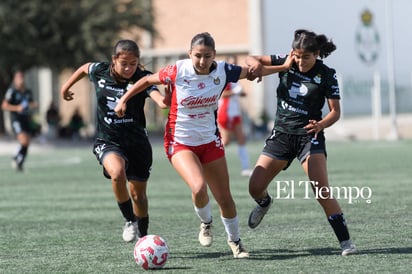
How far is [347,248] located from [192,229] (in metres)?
2.51

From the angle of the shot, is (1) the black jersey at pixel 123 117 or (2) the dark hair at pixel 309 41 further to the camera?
(1) the black jersey at pixel 123 117

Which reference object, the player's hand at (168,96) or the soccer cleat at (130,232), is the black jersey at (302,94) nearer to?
the player's hand at (168,96)

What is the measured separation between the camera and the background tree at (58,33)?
113 feet

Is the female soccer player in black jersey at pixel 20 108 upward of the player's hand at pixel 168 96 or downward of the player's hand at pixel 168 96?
downward

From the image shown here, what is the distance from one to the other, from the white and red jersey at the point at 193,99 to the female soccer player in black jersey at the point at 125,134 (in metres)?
0.48

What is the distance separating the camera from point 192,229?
10352 millimetres

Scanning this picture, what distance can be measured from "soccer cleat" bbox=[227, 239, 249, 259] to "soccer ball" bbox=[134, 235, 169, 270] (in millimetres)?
716

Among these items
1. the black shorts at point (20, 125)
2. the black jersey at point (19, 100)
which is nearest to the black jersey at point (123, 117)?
Answer: the black jersey at point (19, 100)

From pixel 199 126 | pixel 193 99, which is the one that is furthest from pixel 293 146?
pixel 193 99

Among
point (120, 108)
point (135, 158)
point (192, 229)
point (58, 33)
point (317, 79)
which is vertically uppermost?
point (58, 33)

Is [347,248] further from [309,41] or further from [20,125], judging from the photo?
[20,125]

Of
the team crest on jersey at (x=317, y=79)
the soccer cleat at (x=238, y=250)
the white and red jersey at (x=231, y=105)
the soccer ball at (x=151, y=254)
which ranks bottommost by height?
the soccer cleat at (x=238, y=250)

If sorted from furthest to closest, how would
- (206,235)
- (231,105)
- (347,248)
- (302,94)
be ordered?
(231,105) < (206,235) < (302,94) < (347,248)

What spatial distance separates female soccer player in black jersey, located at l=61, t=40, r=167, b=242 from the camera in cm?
877
